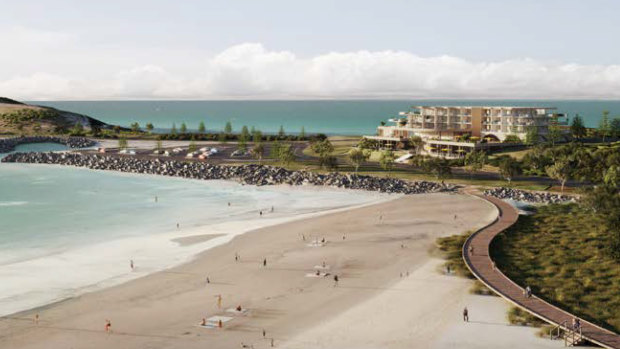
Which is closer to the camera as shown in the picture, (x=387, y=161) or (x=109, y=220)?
(x=109, y=220)

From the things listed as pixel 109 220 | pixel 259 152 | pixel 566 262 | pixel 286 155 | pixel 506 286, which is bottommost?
pixel 566 262

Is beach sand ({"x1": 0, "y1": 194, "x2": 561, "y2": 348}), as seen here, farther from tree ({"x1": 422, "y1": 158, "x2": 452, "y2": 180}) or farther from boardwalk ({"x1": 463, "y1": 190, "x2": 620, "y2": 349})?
tree ({"x1": 422, "y1": 158, "x2": 452, "y2": 180})

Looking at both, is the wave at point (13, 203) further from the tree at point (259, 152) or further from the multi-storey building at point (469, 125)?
the multi-storey building at point (469, 125)

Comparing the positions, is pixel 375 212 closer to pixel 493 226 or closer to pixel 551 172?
pixel 493 226

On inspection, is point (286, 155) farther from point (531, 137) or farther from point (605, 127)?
point (605, 127)

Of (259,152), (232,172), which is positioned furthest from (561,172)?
(259,152)

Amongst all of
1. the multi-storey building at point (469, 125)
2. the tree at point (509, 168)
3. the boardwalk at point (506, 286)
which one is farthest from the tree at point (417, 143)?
the boardwalk at point (506, 286)
